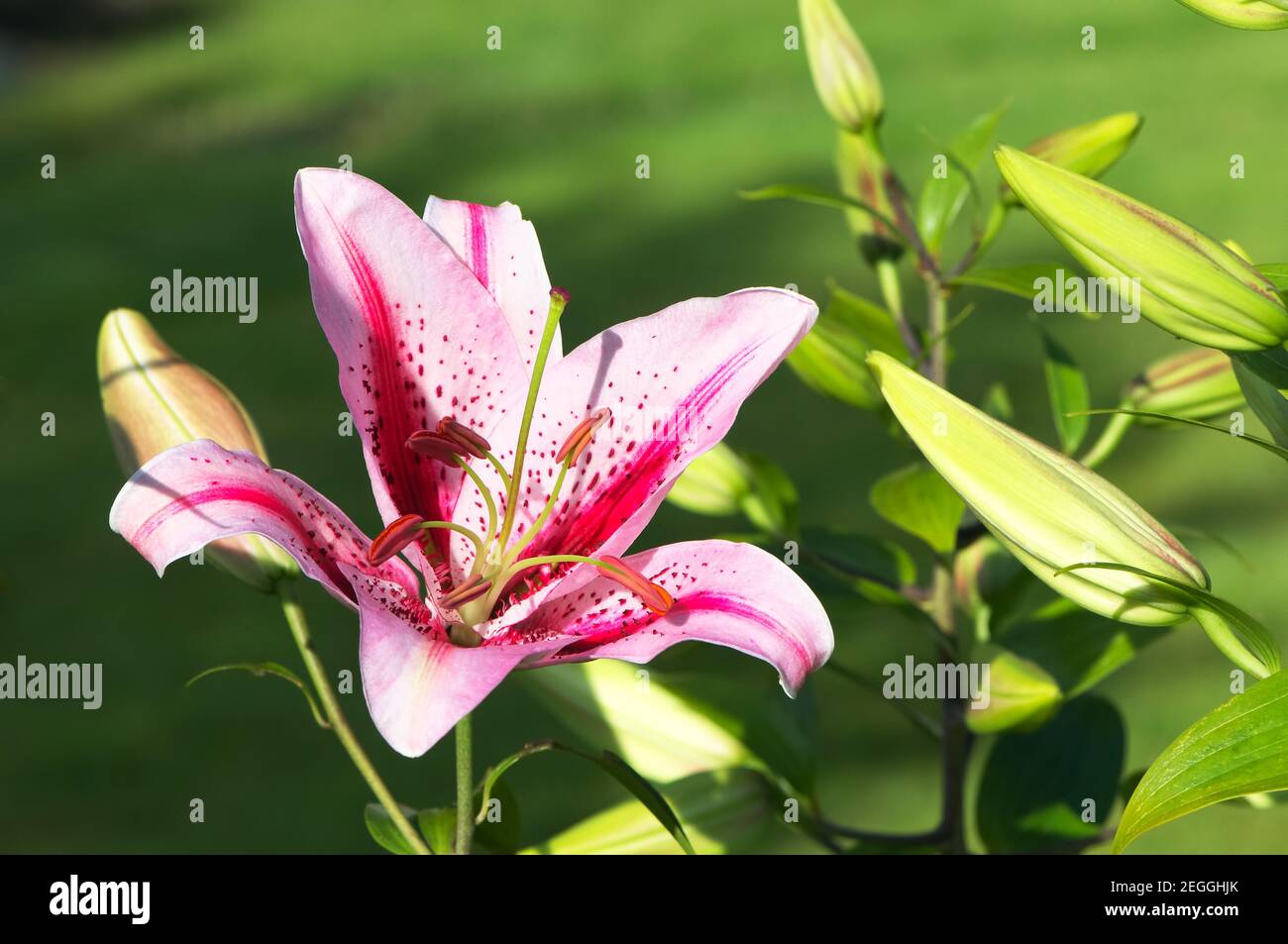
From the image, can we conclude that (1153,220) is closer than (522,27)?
Yes

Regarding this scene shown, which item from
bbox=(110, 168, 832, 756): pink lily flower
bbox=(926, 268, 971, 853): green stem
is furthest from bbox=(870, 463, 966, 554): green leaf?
bbox=(110, 168, 832, 756): pink lily flower

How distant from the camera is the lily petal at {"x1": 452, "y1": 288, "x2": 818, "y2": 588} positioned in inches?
13.5

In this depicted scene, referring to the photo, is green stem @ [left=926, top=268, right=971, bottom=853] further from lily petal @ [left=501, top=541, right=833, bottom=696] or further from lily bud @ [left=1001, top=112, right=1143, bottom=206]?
lily petal @ [left=501, top=541, right=833, bottom=696]

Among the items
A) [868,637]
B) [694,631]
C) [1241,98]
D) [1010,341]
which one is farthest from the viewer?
[1241,98]

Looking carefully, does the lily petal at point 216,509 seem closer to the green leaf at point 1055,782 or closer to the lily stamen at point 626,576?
the lily stamen at point 626,576

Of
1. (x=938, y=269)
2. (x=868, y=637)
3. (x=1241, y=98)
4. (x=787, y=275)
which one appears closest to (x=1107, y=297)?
(x=938, y=269)

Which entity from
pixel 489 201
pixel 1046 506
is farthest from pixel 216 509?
pixel 489 201

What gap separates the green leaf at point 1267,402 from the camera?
0.35 m

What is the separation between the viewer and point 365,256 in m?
0.35

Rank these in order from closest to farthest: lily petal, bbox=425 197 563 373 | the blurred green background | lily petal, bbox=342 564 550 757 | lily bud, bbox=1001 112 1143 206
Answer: lily petal, bbox=342 564 550 757
lily petal, bbox=425 197 563 373
lily bud, bbox=1001 112 1143 206
the blurred green background

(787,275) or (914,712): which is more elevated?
(787,275)

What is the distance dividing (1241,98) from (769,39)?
689mm
